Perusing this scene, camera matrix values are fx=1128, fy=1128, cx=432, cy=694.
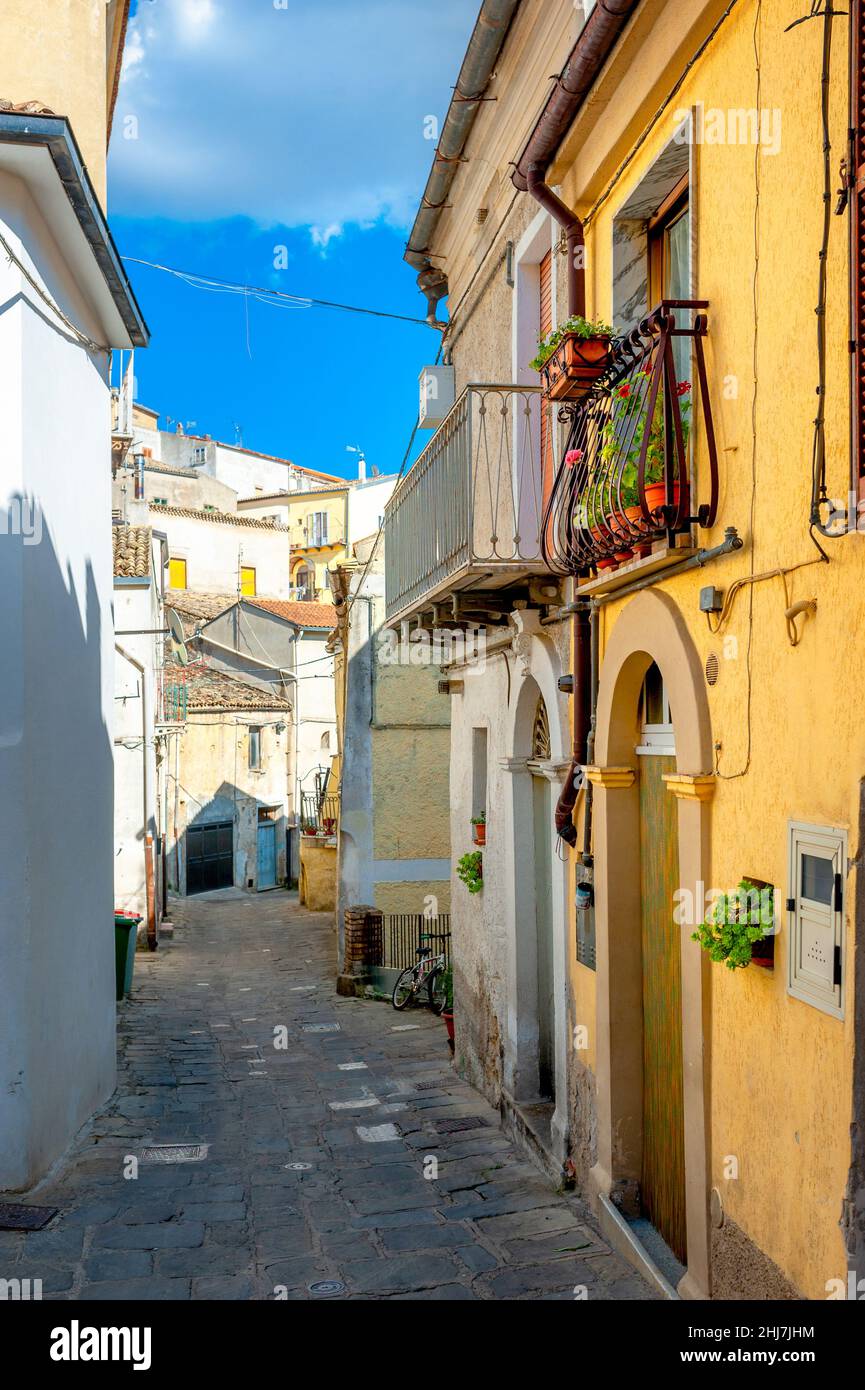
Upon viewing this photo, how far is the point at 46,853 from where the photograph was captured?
7.62m

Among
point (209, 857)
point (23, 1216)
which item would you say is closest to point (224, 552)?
point (209, 857)

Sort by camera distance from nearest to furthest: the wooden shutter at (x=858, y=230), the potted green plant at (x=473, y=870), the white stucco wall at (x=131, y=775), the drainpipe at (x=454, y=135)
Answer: the wooden shutter at (x=858, y=230), the drainpipe at (x=454, y=135), the potted green plant at (x=473, y=870), the white stucco wall at (x=131, y=775)

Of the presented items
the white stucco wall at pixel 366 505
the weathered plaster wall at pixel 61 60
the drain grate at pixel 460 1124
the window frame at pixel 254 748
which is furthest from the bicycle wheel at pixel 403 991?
the white stucco wall at pixel 366 505

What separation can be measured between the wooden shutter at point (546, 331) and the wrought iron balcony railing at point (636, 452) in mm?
1508

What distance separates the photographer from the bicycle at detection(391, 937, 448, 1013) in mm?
15977

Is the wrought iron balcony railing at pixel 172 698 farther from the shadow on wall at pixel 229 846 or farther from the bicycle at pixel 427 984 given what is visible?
the bicycle at pixel 427 984

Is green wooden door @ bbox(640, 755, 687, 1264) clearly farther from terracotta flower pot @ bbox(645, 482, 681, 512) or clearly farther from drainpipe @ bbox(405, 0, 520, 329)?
drainpipe @ bbox(405, 0, 520, 329)

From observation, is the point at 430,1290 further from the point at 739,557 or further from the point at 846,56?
the point at 846,56

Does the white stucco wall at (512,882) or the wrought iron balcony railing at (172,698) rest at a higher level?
the wrought iron balcony railing at (172,698)

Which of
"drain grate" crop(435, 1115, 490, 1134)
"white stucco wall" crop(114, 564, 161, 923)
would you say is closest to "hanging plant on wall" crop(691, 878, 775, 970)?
"drain grate" crop(435, 1115, 490, 1134)

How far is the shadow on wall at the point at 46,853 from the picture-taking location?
7020 mm

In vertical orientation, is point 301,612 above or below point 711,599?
above

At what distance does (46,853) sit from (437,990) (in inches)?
375

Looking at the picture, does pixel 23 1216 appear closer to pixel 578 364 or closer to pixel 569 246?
pixel 578 364
